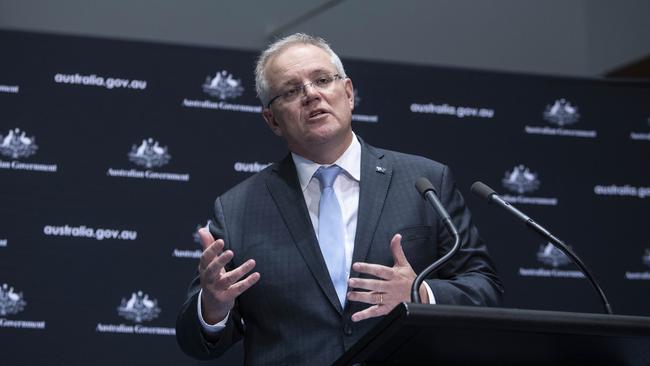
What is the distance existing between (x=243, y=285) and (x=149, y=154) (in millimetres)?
2018

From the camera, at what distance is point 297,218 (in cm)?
278

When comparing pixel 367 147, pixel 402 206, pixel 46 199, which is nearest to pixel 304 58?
pixel 367 147

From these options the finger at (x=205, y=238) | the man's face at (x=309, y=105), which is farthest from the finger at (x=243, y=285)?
the man's face at (x=309, y=105)

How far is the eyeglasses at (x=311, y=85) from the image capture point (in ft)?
9.65

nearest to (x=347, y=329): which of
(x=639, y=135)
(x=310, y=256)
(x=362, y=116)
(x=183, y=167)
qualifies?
(x=310, y=256)

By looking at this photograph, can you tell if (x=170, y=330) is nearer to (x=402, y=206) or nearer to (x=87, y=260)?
(x=87, y=260)

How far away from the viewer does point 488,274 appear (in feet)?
8.76

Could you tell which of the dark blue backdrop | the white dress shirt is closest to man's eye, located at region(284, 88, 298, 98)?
the white dress shirt

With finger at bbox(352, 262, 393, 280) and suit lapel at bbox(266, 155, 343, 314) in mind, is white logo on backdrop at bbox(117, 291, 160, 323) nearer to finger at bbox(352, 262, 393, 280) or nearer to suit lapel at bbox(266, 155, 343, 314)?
suit lapel at bbox(266, 155, 343, 314)

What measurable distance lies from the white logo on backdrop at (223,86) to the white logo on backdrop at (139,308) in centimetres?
102

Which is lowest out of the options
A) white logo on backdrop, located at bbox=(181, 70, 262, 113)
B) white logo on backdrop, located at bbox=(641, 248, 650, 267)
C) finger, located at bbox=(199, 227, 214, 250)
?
white logo on backdrop, located at bbox=(641, 248, 650, 267)

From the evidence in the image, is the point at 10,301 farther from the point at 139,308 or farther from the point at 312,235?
the point at 312,235

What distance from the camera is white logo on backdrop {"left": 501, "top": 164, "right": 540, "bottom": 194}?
454 cm

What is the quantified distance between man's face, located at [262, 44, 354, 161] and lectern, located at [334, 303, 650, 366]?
44.7 inches
